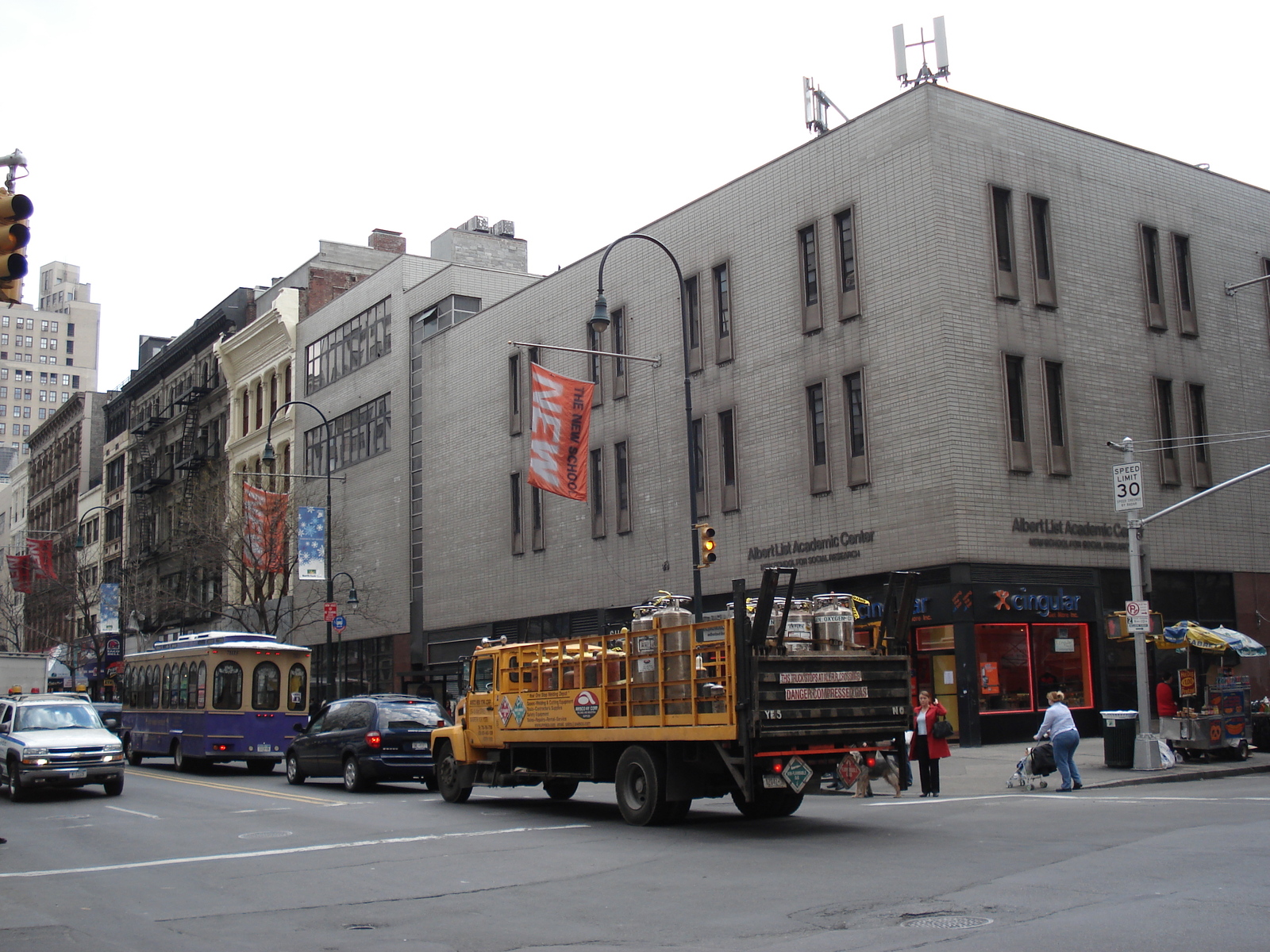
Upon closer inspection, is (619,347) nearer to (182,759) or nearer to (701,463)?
(701,463)

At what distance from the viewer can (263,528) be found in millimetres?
39500

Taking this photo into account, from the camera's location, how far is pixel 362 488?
52062 mm

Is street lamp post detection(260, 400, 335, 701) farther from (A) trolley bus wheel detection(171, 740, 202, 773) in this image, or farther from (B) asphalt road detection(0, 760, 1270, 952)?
(B) asphalt road detection(0, 760, 1270, 952)

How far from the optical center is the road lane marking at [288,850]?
13.3m

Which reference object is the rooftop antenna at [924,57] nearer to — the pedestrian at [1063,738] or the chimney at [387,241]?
the pedestrian at [1063,738]

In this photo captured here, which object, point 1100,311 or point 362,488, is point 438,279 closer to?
point 362,488

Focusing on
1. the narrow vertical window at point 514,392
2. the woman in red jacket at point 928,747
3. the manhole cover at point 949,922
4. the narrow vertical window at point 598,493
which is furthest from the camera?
the narrow vertical window at point 514,392

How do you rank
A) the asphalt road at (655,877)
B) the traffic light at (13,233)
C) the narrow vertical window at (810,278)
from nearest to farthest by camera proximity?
the asphalt road at (655,877) < the traffic light at (13,233) < the narrow vertical window at (810,278)

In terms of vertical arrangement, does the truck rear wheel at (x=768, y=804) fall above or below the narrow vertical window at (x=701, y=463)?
below

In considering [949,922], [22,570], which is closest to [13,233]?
[949,922]

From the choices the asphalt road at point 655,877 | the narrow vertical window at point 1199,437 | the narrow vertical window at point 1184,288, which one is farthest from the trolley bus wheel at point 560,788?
the narrow vertical window at point 1184,288

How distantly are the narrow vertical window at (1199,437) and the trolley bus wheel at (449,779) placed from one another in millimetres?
21548

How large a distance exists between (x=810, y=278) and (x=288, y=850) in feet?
70.4

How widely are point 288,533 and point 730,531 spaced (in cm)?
1918
